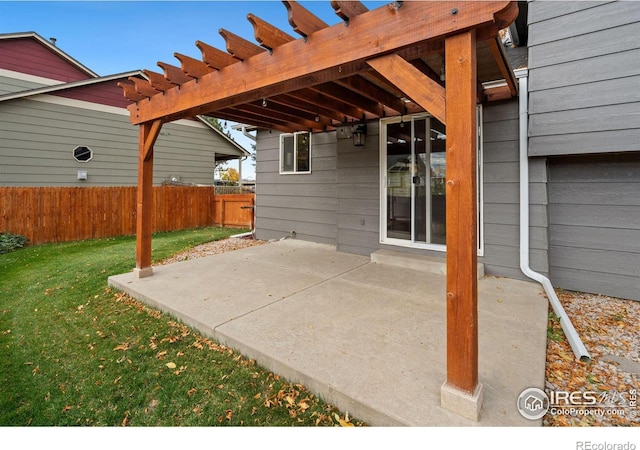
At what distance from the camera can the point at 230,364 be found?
2223mm

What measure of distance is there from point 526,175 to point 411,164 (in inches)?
57.9

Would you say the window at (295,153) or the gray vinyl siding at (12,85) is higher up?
the gray vinyl siding at (12,85)

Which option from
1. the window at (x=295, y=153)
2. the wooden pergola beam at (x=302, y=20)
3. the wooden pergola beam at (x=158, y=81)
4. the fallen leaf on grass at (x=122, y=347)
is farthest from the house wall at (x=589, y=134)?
the fallen leaf on grass at (x=122, y=347)

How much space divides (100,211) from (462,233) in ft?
29.0

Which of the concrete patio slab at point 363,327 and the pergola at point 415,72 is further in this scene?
the concrete patio slab at point 363,327

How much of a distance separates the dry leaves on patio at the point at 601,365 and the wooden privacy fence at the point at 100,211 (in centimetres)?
709

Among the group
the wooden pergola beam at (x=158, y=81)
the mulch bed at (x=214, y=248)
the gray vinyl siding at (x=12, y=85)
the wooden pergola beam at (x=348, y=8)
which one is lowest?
the mulch bed at (x=214, y=248)

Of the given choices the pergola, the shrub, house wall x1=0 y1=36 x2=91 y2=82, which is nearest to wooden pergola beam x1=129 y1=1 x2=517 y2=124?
the pergola

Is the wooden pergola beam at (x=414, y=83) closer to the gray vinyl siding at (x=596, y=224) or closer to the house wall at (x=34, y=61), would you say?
the gray vinyl siding at (x=596, y=224)

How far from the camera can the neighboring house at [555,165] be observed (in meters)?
3.19

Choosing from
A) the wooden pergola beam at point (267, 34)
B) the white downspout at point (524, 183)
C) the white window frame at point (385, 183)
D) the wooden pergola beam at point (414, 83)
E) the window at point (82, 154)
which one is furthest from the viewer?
the window at point (82, 154)

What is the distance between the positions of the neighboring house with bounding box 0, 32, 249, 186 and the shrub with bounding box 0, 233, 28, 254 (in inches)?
73.5

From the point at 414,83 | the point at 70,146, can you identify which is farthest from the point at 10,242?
the point at 414,83
